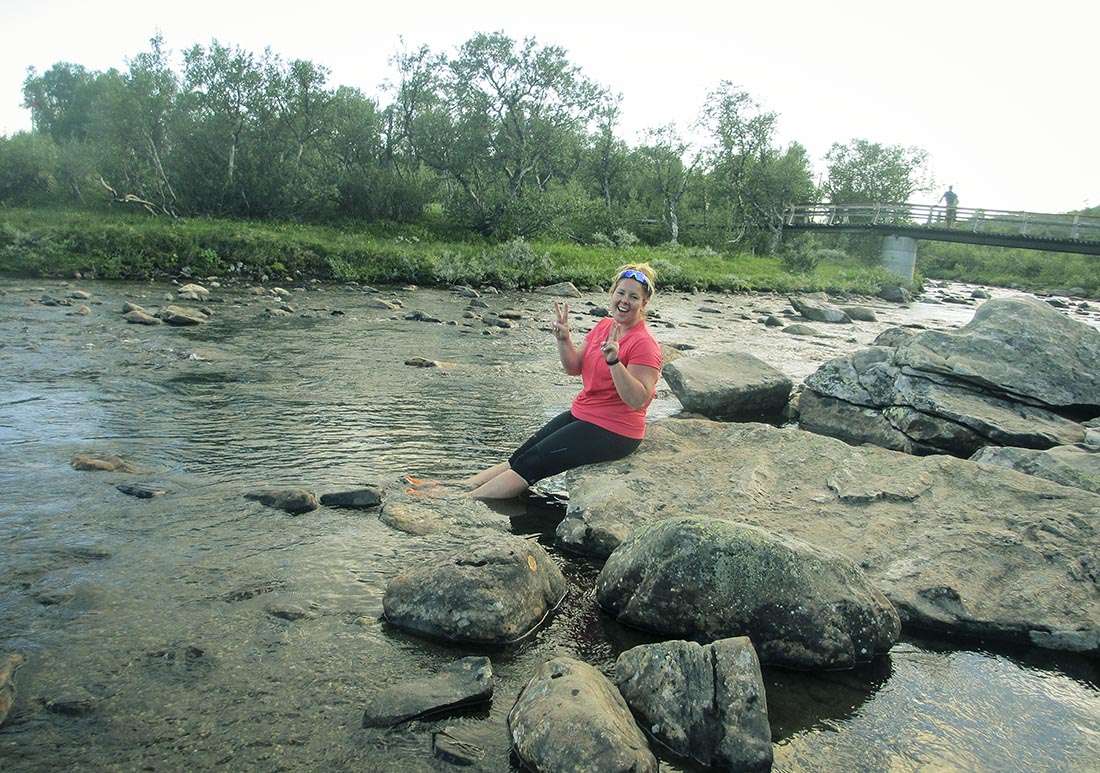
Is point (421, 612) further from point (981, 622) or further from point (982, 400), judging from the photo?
point (982, 400)

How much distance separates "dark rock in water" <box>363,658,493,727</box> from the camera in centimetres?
436

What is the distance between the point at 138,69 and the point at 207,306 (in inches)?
1126

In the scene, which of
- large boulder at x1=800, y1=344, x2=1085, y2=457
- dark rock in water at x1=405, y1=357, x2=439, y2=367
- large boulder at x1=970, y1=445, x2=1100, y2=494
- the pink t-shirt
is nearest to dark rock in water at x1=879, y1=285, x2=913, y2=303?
large boulder at x1=800, y1=344, x2=1085, y2=457

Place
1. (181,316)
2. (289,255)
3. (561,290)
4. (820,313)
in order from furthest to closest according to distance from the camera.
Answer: (561,290) < (289,255) < (820,313) < (181,316)

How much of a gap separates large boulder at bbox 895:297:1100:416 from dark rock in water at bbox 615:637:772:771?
314 inches

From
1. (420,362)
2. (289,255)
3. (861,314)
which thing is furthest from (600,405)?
(861,314)

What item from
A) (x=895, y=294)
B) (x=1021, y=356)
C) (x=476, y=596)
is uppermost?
(x=1021, y=356)

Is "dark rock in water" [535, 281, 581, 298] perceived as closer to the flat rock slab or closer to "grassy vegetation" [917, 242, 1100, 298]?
the flat rock slab

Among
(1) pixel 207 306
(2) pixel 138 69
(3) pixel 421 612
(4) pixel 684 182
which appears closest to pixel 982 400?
(3) pixel 421 612

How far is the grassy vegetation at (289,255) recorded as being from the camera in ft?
88.0

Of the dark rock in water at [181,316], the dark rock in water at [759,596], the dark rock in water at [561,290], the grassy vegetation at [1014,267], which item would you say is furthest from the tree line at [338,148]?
the dark rock in water at [759,596]

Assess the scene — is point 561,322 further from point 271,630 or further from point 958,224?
point 958,224

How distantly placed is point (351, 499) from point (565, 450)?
7.41 ft

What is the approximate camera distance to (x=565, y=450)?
26.6 feet
